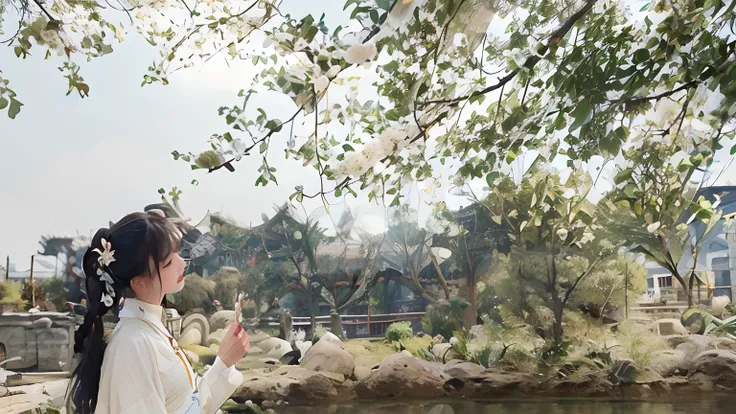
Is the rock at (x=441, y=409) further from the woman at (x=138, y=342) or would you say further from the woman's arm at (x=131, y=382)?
the woman's arm at (x=131, y=382)

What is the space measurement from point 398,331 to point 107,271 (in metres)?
2.35

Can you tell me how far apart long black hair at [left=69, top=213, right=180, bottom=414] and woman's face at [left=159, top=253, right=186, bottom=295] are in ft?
0.03

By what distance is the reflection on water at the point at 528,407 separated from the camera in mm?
2973

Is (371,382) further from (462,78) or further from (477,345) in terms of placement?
(462,78)

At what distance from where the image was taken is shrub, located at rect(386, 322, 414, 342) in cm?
312

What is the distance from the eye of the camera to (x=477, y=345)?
10.5 ft

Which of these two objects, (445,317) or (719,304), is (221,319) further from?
(719,304)

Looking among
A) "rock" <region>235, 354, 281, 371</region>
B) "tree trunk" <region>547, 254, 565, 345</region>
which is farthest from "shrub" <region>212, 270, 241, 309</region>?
"tree trunk" <region>547, 254, 565, 345</region>

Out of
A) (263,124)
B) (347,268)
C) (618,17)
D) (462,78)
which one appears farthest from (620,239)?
(263,124)

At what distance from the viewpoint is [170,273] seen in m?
0.98

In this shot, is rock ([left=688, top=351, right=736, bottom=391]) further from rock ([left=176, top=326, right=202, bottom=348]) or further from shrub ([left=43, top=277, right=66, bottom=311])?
shrub ([left=43, top=277, right=66, bottom=311])

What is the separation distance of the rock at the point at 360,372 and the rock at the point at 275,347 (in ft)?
1.22

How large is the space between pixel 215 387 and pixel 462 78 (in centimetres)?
70

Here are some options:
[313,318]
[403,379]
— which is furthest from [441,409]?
[313,318]
